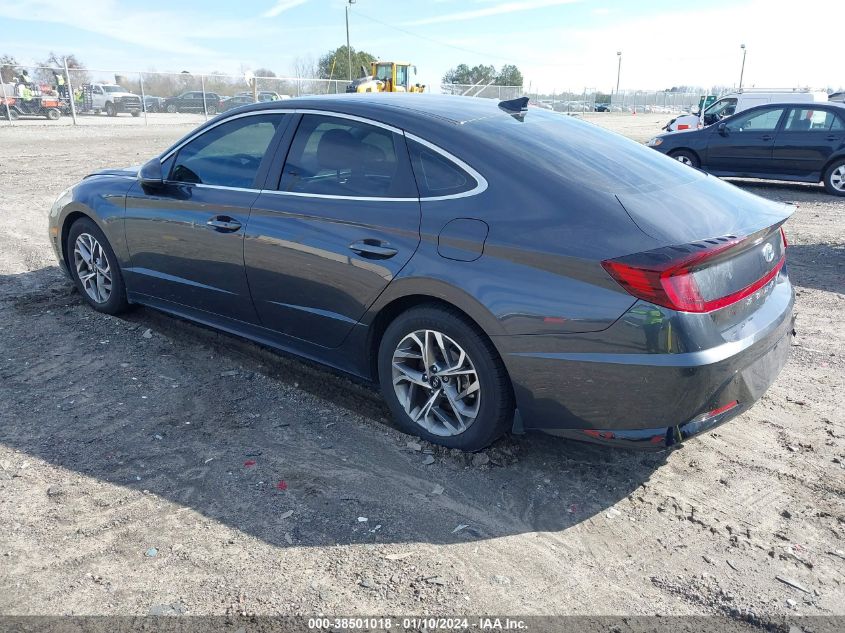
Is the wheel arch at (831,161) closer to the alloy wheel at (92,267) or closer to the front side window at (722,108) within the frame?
the front side window at (722,108)

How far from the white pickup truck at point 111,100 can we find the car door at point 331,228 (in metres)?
32.8

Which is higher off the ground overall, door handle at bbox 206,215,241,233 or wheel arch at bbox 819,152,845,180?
door handle at bbox 206,215,241,233

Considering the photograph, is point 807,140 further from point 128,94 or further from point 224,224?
point 128,94

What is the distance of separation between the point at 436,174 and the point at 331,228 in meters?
0.67

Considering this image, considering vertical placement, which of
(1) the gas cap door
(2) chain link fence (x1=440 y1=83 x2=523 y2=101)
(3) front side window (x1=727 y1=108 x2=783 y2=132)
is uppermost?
(2) chain link fence (x1=440 y1=83 x2=523 y2=101)

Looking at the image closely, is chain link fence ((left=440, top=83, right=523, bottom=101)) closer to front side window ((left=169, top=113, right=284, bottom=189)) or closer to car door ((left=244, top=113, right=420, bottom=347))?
front side window ((left=169, top=113, right=284, bottom=189))

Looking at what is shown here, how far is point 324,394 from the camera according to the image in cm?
425

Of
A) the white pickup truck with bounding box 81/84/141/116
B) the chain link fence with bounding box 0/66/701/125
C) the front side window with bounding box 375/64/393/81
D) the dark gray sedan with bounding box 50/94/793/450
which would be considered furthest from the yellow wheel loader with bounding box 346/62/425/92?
the dark gray sedan with bounding box 50/94/793/450

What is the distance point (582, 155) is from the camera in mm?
3508

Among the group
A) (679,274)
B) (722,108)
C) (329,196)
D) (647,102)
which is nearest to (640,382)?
(679,274)

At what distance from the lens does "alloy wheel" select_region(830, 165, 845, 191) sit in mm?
12305

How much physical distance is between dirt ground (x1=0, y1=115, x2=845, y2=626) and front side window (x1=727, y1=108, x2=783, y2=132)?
9711 millimetres

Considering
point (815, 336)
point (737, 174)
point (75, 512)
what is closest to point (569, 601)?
point (75, 512)

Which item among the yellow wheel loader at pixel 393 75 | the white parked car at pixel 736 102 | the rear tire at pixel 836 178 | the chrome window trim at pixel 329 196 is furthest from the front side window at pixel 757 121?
the yellow wheel loader at pixel 393 75
